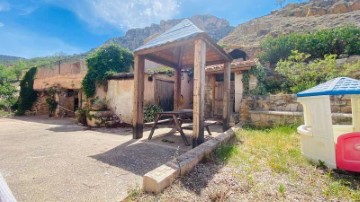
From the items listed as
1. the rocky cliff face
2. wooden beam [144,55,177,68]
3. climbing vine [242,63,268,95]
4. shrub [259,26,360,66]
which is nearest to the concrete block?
wooden beam [144,55,177,68]

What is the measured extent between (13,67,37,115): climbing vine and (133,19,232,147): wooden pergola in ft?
42.0

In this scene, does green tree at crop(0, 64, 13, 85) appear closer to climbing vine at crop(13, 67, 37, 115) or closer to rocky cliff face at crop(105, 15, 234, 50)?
climbing vine at crop(13, 67, 37, 115)

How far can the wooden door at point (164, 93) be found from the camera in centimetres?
868

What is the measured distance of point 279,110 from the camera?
236 inches

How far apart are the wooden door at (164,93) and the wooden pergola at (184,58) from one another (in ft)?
7.48

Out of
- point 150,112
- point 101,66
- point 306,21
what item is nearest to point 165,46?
point 150,112

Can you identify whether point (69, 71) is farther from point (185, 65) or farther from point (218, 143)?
point (218, 143)

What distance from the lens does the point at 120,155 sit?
3.58 meters

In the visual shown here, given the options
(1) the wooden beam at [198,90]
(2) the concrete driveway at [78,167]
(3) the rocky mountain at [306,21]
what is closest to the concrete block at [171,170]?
(2) the concrete driveway at [78,167]

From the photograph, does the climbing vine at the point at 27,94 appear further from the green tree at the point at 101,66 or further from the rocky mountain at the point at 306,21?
the rocky mountain at the point at 306,21

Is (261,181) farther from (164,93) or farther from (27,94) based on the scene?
(27,94)

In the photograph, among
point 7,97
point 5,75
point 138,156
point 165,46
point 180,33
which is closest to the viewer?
point 138,156

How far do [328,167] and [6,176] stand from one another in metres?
4.76

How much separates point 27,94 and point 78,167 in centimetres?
1424
